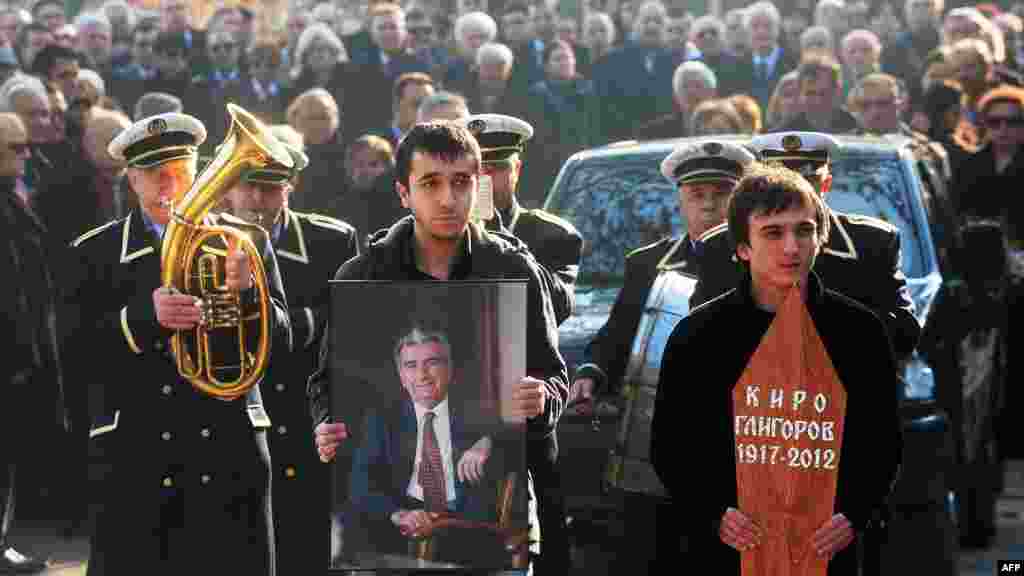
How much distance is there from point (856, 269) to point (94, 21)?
11.9m

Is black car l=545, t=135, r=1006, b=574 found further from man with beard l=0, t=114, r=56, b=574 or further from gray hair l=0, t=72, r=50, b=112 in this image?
gray hair l=0, t=72, r=50, b=112

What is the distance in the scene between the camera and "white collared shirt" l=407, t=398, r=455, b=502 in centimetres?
604

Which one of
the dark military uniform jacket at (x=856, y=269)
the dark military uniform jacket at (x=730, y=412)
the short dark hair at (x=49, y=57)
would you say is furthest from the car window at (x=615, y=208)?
the short dark hair at (x=49, y=57)

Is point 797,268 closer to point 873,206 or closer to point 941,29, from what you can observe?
point 873,206

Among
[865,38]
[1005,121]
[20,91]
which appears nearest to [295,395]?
[20,91]

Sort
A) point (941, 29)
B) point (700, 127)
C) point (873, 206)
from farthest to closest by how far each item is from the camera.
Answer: point (941, 29), point (700, 127), point (873, 206)

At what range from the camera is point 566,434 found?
369 inches

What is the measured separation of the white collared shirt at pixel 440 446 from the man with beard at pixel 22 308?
527cm

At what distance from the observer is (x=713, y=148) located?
851 cm

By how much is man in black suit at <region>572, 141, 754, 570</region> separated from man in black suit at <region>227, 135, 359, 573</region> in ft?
3.24

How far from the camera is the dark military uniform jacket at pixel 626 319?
317 inches

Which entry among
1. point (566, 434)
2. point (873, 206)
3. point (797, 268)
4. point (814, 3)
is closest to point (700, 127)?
point (873, 206)

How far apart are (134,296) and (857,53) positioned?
34.8 ft

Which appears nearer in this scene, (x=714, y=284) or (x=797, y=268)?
(x=797, y=268)
